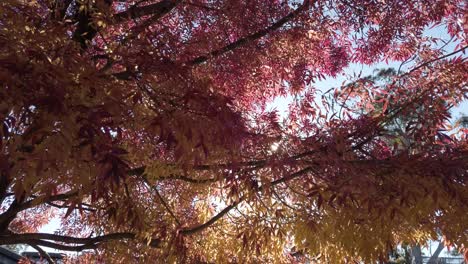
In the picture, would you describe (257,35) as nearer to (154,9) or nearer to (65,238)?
(154,9)

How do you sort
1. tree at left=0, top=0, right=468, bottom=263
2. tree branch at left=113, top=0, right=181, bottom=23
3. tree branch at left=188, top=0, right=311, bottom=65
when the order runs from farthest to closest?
tree branch at left=188, top=0, right=311, bottom=65, tree branch at left=113, top=0, right=181, bottom=23, tree at left=0, top=0, right=468, bottom=263

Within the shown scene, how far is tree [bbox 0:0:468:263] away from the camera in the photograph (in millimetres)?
1978

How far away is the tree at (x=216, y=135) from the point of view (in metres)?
1.98

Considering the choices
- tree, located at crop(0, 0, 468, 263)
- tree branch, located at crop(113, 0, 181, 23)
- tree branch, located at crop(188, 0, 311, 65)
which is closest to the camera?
tree, located at crop(0, 0, 468, 263)

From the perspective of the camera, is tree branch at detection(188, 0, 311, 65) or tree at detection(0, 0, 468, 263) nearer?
tree at detection(0, 0, 468, 263)

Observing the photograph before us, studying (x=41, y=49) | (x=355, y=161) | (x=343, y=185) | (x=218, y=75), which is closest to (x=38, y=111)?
(x=41, y=49)

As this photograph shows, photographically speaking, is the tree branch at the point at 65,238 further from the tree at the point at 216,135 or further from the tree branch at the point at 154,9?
the tree branch at the point at 154,9

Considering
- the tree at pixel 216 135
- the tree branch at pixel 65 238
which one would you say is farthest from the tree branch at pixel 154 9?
the tree branch at pixel 65 238

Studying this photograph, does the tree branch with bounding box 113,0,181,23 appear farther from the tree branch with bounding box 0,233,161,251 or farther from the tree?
the tree branch with bounding box 0,233,161,251

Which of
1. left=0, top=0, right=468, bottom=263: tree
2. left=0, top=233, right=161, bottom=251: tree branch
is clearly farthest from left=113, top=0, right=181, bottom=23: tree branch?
left=0, top=233, right=161, bottom=251: tree branch

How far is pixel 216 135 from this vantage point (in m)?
2.53

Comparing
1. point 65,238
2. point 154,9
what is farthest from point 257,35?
point 65,238

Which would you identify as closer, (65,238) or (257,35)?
(257,35)

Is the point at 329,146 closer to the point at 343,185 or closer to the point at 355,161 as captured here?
the point at 355,161
